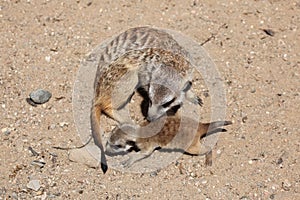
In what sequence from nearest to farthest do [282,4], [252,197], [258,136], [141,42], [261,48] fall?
[252,197]
[258,136]
[141,42]
[261,48]
[282,4]

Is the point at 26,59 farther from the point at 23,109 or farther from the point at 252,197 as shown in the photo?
the point at 252,197

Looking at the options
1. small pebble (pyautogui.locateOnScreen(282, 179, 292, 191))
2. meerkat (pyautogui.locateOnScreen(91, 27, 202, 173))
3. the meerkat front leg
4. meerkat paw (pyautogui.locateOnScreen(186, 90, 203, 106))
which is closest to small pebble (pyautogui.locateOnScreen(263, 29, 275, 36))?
meerkat (pyautogui.locateOnScreen(91, 27, 202, 173))

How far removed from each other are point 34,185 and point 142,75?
3.52 feet

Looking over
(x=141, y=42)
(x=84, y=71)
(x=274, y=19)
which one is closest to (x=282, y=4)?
(x=274, y=19)

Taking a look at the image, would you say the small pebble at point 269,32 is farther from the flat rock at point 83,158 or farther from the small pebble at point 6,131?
the small pebble at point 6,131

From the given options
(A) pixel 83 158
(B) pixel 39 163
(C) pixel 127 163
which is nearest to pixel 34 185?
(B) pixel 39 163

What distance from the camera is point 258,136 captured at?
355 centimetres

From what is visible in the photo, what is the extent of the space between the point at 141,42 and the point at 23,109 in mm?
1003

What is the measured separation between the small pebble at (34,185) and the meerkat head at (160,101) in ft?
2.80

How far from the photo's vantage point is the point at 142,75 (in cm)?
364

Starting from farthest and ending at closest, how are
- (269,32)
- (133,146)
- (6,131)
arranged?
(269,32), (6,131), (133,146)

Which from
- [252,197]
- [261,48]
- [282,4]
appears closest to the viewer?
[252,197]

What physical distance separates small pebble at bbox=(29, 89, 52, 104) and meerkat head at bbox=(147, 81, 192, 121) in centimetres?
81

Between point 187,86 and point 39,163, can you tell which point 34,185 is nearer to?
point 39,163
